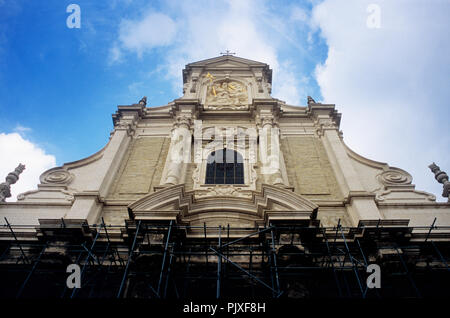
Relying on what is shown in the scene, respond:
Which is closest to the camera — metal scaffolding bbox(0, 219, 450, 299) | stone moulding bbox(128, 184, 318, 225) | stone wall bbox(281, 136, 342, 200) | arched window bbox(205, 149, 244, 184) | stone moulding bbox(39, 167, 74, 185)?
metal scaffolding bbox(0, 219, 450, 299)

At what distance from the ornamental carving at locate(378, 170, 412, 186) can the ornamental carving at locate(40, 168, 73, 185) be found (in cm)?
1093

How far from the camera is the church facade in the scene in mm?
8703

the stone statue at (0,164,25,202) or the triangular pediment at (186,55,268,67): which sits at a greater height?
the triangular pediment at (186,55,268,67)

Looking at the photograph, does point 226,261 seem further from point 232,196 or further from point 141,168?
point 141,168

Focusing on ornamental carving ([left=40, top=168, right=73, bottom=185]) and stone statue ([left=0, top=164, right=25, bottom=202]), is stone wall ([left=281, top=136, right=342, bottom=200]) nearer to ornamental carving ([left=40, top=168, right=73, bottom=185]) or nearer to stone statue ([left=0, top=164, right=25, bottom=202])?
ornamental carving ([left=40, top=168, right=73, bottom=185])

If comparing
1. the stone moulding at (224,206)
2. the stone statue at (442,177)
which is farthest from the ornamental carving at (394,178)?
the stone moulding at (224,206)

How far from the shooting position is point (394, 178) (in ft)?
39.8

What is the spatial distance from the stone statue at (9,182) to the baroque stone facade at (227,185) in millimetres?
573

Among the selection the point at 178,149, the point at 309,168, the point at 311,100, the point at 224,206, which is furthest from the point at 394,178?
the point at 178,149

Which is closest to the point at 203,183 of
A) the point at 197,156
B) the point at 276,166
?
the point at 197,156

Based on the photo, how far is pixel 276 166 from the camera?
1222 centimetres

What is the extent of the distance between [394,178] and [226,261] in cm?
713

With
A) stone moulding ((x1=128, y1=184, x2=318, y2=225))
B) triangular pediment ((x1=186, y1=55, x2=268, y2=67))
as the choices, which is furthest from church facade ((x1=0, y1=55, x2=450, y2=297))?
triangular pediment ((x1=186, y1=55, x2=268, y2=67))

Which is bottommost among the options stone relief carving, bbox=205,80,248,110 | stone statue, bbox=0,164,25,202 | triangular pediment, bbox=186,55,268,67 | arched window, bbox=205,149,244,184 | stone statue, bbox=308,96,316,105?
stone statue, bbox=0,164,25,202
